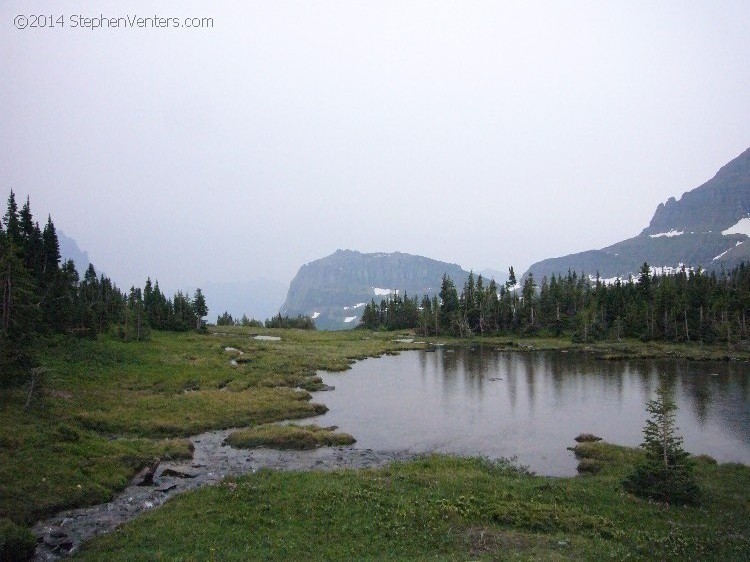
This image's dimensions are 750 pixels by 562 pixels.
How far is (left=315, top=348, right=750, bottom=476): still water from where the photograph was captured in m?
42.7

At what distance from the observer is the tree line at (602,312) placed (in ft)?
387

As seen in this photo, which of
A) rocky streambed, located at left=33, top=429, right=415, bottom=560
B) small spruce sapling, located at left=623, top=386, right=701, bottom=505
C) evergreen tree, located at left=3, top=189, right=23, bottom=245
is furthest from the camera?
evergreen tree, located at left=3, top=189, right=23, bottom=245

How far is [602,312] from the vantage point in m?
139

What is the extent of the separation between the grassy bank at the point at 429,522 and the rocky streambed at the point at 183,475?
238cm

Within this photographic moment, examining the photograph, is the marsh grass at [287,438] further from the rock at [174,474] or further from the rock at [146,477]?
the rock at [146,477]

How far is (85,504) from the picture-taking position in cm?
2753

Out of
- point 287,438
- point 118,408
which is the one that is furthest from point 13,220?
point 287,438

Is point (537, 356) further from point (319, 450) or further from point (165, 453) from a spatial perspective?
point (165, 453)

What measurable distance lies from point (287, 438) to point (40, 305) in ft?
161

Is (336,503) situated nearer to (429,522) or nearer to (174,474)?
(429,522)

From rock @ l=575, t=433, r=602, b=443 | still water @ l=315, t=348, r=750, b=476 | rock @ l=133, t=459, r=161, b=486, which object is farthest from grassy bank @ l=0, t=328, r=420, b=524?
rock @ l=575, t=433, r=602, b=443

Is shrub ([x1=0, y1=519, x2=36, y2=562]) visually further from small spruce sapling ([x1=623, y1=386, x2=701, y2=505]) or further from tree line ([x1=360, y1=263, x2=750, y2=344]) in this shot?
tree line ([x1=360, y1=263, x2=750, y2=344])

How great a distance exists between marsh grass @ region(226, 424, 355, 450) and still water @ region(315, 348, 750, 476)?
7.78 feet

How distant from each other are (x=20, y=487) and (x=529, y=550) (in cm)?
2686
